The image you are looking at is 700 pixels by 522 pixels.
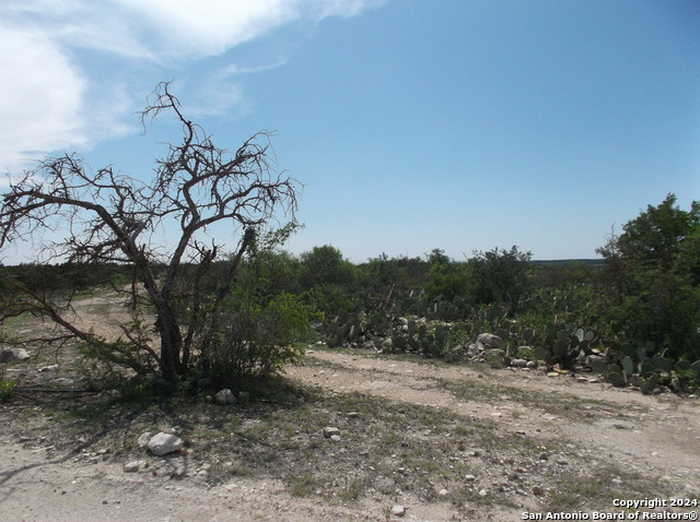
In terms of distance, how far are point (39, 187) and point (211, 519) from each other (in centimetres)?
440

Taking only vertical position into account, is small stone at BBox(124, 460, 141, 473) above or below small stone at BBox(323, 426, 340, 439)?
below

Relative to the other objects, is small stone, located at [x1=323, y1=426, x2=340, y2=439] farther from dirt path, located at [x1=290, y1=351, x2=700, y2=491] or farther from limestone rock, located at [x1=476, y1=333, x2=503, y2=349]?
limestone rock, located at [x1=476, y1=333, x2=503, y2=349]

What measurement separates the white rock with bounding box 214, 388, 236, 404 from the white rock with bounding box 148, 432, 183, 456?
1.29 metres

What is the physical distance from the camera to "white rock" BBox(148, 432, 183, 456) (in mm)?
4082

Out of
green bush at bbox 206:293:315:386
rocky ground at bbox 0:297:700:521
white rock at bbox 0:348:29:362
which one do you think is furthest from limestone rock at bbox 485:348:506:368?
white rock at bbox 0:348:29:362

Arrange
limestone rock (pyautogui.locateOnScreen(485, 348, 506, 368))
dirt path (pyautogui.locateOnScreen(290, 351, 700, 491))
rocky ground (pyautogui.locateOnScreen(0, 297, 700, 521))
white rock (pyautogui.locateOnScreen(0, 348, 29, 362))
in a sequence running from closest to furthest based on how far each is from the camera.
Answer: rocky ground (pyautogui.locateOnScreen(0, 297, 700, 521)), dirt path (pyautogui.locateOnScreen(290, 351, 700, 491)), white rock (pyautogui.locateOnScreen(0, 348, 29, 362)), limestone rock (pyautogui.locateOnScreen(485, 348, 506, 368))

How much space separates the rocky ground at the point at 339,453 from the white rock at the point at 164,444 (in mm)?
42

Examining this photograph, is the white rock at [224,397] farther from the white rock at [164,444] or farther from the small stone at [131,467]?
the small stone at [131,467]

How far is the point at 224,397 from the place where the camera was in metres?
5.56

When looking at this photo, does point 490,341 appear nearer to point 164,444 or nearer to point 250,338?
point 250,338

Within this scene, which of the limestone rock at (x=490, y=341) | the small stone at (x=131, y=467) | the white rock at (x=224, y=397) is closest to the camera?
the small stone at (x=131, y=467)

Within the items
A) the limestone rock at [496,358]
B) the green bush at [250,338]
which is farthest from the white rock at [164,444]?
the limestone rock at [496,358]

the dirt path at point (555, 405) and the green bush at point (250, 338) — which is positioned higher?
the green bush at point (250, 338)

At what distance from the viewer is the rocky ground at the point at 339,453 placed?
3320 mm
